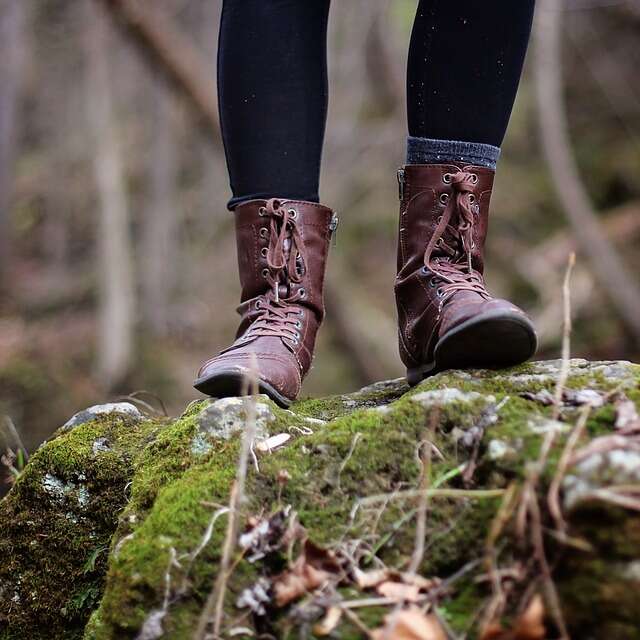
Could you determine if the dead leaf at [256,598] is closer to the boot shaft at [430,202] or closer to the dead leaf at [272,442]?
the dead leaf at [272,442]

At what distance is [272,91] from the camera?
180cm

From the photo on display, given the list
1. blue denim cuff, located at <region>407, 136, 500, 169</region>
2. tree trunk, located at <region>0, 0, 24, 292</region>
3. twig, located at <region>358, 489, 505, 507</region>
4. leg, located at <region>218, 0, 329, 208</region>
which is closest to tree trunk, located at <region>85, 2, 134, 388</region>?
tree trunk, located at <region>0, 0, 24, 292</region>

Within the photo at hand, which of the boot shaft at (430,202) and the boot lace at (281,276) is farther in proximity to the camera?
the boot lace at (281,276)

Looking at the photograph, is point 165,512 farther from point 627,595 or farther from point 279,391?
point 627,595

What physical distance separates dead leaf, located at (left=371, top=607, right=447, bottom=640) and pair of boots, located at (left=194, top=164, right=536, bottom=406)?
626mm

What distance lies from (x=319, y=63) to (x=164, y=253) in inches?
319

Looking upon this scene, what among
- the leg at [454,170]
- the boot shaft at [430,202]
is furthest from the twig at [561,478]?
the boot shaft at [430,202]

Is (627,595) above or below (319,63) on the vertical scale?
below

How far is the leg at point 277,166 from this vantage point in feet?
5.83

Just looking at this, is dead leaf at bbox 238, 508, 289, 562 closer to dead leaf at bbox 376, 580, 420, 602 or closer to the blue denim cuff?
dead leaf at bbox 376, 580, 420, 602

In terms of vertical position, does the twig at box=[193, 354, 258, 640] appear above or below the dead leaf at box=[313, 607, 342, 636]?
above

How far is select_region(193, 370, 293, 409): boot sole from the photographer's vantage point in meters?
1.63

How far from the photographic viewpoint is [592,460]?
1.08 meters

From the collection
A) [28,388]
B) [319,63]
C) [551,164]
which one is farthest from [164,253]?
[319,63]
